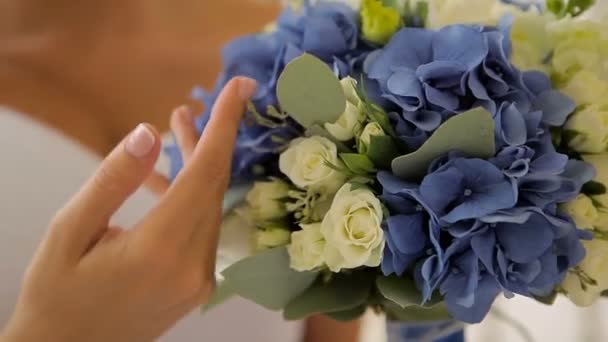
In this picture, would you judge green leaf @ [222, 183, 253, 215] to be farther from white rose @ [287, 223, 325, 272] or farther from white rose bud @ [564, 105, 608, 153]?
white rose bud @ [564, 105, 608, 153]

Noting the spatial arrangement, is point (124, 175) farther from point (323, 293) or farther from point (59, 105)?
point (59, 105)

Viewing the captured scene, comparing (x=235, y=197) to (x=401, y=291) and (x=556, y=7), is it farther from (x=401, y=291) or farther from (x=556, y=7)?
(x=556, y=7)

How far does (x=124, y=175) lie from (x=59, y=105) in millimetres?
→ 555

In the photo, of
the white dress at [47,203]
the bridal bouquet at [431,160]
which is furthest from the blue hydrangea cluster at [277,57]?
the white dress at [47,203]

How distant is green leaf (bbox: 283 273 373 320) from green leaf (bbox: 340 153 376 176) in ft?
0.28

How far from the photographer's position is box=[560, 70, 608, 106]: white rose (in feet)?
1.49

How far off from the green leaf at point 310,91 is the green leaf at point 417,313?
0.52 ft

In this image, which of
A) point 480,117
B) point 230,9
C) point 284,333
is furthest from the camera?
point 230,9

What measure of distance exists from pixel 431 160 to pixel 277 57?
0.15 meters

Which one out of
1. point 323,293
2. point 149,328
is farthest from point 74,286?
point 323,293

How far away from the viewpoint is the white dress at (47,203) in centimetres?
86

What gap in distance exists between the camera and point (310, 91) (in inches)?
16.9

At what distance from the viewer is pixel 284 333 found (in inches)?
36.4

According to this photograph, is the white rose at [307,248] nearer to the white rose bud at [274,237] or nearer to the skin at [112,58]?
the white rose bud at [274,237]
